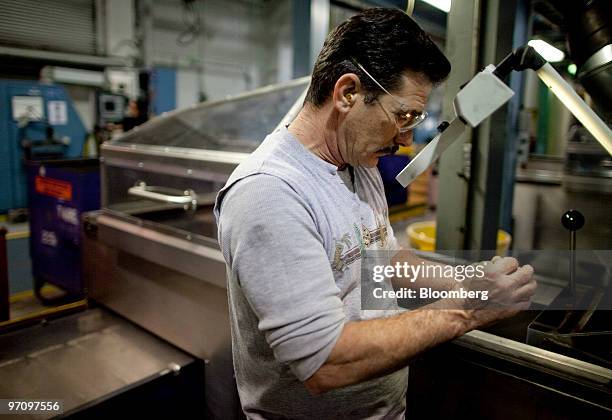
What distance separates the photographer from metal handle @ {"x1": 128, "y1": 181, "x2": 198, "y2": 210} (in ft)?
5.44

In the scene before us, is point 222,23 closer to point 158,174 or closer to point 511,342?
point 158,174

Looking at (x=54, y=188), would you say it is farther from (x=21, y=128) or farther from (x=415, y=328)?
(x=415, y=328)

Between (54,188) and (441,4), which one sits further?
(54,188)

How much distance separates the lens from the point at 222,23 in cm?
818

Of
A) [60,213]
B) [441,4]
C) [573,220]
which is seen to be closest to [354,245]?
[573,220]

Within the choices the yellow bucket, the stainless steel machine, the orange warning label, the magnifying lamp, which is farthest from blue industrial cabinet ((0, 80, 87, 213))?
the magnifying lamp

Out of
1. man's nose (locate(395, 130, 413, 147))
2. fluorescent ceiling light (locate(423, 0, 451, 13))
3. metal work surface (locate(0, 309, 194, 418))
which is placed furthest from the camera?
metal work surface (locate(0, 309, 194, 418))

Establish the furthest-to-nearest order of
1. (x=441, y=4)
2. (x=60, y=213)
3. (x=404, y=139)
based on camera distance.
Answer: (x=60, y=213) < (x=441, y=4) < (x=404, y=139)

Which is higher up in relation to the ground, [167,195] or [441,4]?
[441,4]

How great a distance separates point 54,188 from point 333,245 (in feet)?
9.14

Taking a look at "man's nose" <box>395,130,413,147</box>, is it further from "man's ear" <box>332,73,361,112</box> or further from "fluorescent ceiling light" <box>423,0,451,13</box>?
"fluorescent ceiling light" <box>423,0,451,13</box>

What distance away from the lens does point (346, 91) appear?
0.87 meters

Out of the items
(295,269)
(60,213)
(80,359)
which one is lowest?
(80,359)

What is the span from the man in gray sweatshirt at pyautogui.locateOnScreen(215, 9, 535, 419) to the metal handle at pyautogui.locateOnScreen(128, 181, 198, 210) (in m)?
0.80
